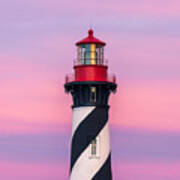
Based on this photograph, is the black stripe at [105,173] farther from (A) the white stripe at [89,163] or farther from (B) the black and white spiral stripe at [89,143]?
(A) the white stripe at [89,163]

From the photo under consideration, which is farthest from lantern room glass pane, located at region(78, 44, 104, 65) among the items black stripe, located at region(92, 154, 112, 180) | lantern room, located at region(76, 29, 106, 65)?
black stripe, located at region(92, 154, 112, 180)

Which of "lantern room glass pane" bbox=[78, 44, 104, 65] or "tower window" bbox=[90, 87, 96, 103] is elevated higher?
"lantern room glass pane" bbox=[78, 44, 104, 65]

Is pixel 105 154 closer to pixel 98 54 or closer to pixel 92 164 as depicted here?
pixel 92 164

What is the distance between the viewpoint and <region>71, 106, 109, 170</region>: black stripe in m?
72.7

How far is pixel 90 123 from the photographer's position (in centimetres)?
7269

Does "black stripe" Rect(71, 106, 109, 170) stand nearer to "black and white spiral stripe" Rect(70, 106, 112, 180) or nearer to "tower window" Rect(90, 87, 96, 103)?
"black and white spiral stripe" Rect(70, 106, 112, 180)

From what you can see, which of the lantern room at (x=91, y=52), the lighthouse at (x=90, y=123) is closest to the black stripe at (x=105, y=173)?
the lighthouse at (x=90, y=123)

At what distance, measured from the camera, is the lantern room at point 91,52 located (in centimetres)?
7344

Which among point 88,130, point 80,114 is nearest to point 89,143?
point 88,130

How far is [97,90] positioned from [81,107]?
1.43m

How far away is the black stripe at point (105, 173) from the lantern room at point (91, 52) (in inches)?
239

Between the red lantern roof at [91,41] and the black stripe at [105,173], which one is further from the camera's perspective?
the red lantern roof at [91,41]

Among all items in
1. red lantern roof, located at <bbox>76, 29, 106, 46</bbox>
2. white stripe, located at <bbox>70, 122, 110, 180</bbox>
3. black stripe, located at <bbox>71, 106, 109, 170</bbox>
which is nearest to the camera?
white stripe, located at <bbox>70, 122, 110, 180</bbox>

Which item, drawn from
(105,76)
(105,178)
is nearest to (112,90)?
(105,76)
